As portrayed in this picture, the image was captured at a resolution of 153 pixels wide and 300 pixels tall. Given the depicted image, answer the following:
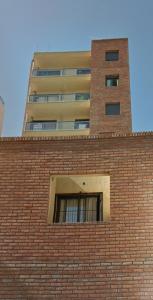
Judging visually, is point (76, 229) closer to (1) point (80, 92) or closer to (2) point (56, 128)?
(2) point (56, 128)

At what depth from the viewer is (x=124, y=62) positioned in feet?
104

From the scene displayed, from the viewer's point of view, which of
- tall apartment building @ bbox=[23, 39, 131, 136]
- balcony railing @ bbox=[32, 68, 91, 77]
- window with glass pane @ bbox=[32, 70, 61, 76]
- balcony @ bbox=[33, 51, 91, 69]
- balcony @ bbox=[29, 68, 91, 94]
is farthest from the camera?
window with glass pane @ bbox=[32, 70, 61, 76]

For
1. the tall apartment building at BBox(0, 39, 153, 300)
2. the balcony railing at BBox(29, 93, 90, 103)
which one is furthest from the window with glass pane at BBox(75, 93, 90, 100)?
the tall apartment building at BBox(0, 39, 153, 300)

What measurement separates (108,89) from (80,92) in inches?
180

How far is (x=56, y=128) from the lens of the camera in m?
31.9

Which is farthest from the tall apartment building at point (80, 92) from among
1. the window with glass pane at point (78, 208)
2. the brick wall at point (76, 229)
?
the brick wall at point (76, 229)

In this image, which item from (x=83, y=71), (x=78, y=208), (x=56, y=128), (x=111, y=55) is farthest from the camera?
(x=83, y=71)

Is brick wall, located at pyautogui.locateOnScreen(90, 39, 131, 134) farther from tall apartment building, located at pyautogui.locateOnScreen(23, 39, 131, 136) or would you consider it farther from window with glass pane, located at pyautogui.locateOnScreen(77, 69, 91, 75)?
window with glass pane, located at pyautogui.locateOnScreen(77, 69, 91, 75)

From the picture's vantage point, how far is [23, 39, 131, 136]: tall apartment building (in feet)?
94.7

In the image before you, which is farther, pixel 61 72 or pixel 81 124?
pixel 61 72

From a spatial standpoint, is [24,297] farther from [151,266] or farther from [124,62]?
[124,62]

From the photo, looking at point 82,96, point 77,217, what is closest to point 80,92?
point 82,96

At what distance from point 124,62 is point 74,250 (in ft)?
81.9

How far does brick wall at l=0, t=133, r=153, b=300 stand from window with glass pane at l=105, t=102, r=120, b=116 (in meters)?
18.8
